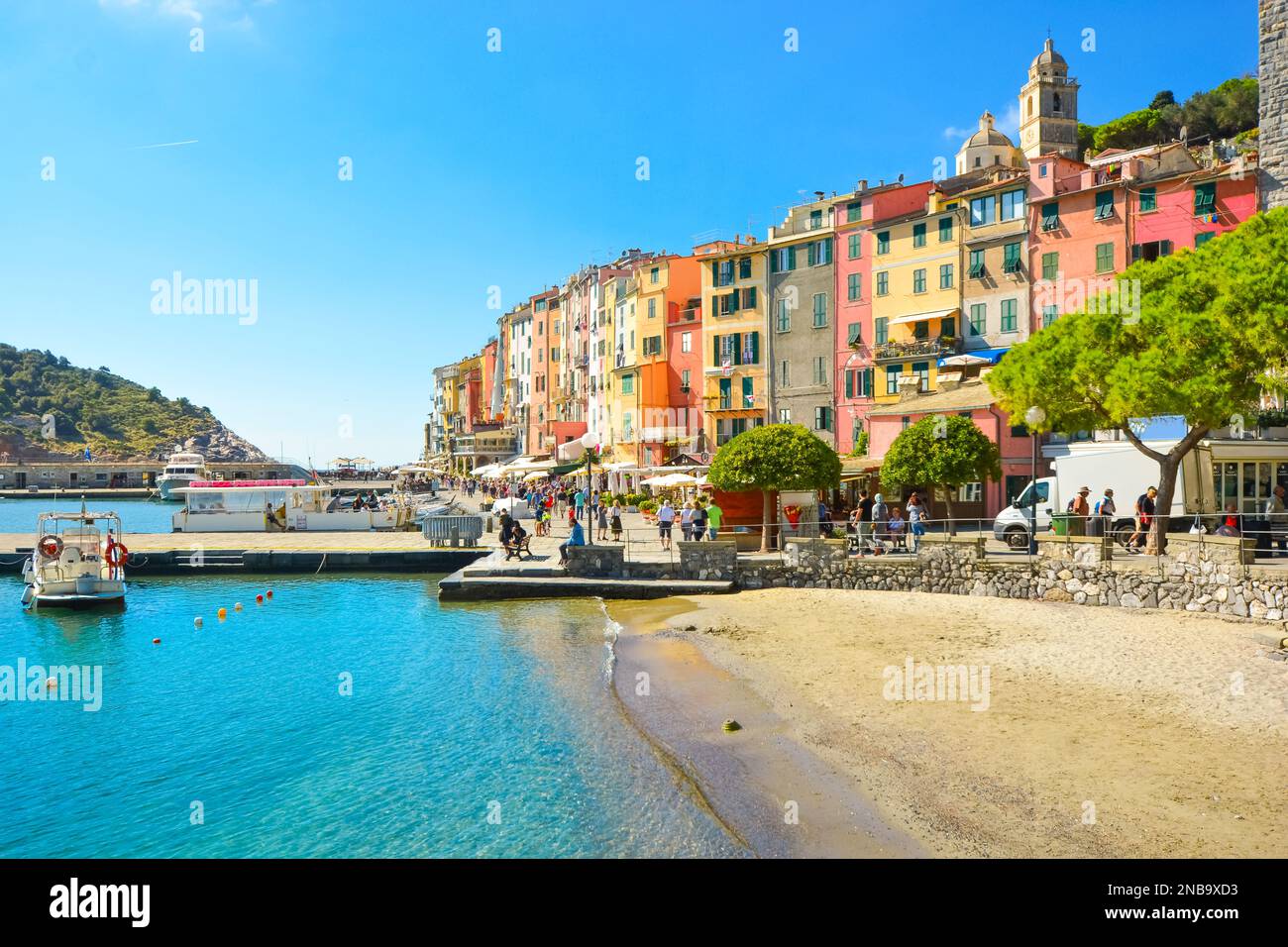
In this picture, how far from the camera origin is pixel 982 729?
12.8 meters

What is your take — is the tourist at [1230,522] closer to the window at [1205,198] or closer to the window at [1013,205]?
the window at [1205,198]

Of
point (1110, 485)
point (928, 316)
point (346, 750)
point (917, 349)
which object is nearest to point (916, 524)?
point (1110, 485)

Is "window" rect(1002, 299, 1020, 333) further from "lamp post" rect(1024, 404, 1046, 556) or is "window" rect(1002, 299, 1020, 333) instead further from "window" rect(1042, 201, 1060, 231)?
"lamp post" rect(1024, 404, 1046, 556)

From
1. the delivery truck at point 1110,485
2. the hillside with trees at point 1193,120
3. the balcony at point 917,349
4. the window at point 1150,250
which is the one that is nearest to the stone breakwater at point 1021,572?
the delivery truck at point 1110,485

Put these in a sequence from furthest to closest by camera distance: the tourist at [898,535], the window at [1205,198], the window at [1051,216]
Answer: the window at [1051,216] < the window at [1205,198] < the tourist at [898,535]

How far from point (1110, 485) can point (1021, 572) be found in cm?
587

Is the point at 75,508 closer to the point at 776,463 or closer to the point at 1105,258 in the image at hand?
the point at 776,463

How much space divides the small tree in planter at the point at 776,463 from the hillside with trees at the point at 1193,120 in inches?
2399

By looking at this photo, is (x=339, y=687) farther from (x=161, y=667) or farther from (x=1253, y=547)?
(x=1253, y=547)

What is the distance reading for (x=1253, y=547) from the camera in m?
18.9

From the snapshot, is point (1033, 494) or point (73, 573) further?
point (73, 573)

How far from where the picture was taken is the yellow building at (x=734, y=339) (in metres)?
50.3
